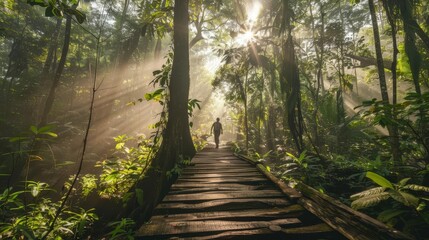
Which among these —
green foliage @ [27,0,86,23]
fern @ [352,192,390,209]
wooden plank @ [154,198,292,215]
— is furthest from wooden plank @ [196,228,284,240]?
green foliage @ [27,0,86,23]

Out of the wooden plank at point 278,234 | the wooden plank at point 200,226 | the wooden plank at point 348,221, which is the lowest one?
the wooden plank at point 278,234

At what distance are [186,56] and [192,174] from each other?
457cm

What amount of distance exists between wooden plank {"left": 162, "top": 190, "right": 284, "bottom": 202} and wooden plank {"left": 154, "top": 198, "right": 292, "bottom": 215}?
0.19 meters

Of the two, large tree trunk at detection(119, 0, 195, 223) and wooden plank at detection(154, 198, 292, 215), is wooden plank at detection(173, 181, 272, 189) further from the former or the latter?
large tree trunk at detection(119, 0, 195, 223)

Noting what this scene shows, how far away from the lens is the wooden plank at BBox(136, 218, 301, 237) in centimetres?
229

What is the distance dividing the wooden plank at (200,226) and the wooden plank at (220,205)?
48 centimetres

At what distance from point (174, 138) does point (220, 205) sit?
3783mm

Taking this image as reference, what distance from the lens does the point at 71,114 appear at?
2073 cm

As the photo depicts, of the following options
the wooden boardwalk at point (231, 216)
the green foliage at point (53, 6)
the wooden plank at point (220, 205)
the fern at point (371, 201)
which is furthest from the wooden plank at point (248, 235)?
the green foliage at point (53, 6)

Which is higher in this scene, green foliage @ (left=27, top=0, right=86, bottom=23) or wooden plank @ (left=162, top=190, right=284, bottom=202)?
green foliage @ (left=27, top=0, right=86, bottom=23)

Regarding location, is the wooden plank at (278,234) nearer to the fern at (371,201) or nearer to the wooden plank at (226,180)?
the fern at (371,201)

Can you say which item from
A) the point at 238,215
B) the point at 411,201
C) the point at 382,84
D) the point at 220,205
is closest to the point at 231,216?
the point at 238,215

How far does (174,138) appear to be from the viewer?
6648 millimetres

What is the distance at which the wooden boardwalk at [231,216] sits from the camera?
2.25 meters
